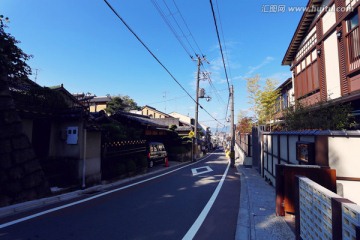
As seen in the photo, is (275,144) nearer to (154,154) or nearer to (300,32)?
(300,32)

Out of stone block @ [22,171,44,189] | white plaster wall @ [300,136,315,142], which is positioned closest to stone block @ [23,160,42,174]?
stone block @ [22,171,44,189]

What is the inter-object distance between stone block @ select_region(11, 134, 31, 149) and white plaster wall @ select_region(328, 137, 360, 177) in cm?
924

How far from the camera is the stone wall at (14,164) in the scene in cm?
665

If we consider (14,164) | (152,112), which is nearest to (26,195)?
(14,164)

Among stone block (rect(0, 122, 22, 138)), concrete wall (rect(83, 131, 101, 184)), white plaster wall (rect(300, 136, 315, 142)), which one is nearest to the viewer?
white plaster wall (rect(300, 136, 315, 142))

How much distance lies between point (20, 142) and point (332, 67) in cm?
1441

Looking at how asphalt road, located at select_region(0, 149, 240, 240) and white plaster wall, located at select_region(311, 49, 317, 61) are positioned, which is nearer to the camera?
asphalt road, located at select_region(0, 149, 240, 240)

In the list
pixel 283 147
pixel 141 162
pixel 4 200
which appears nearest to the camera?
pixel 4 200

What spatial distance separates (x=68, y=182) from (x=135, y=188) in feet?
9.61

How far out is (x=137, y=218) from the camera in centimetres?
571

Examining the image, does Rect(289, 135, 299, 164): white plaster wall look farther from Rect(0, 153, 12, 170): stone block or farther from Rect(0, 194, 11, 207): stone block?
Rect(0, 153, 12, 170): stone block

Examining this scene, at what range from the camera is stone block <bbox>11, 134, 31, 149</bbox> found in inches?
284

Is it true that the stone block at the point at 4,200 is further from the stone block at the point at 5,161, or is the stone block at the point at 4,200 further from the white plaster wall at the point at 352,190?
the white plaster wall at the point at 352,190

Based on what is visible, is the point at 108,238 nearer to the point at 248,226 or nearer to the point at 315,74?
the point at 248,226
